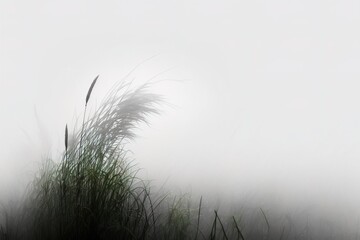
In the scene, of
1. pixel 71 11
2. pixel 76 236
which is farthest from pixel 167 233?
pixel 71 11

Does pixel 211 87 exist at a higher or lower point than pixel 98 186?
higher

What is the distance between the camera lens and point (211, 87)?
3.44 meters

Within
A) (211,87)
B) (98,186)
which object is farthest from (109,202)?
(211,87)

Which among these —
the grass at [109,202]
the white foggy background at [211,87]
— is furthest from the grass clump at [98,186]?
the white foggy background at [211,87]

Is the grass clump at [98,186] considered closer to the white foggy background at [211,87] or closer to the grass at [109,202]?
the grass at [109,202]

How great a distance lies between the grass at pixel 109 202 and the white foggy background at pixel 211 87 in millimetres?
→ 119

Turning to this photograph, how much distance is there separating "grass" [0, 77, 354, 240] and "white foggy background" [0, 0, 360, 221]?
119mm

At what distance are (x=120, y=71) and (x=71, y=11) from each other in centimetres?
72

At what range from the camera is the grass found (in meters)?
2.78

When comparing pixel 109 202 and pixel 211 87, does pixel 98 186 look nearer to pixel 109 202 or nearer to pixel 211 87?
pixel 109 202

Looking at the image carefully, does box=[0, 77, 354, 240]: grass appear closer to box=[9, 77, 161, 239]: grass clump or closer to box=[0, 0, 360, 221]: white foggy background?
box=[9, 77, 161, 239]: grass clump

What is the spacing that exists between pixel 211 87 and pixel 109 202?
1.00 metres

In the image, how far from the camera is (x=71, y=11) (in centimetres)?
383

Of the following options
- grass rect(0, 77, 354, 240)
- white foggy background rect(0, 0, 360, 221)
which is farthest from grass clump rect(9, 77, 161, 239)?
white foggy background rect(0, 0, 360, 221)
